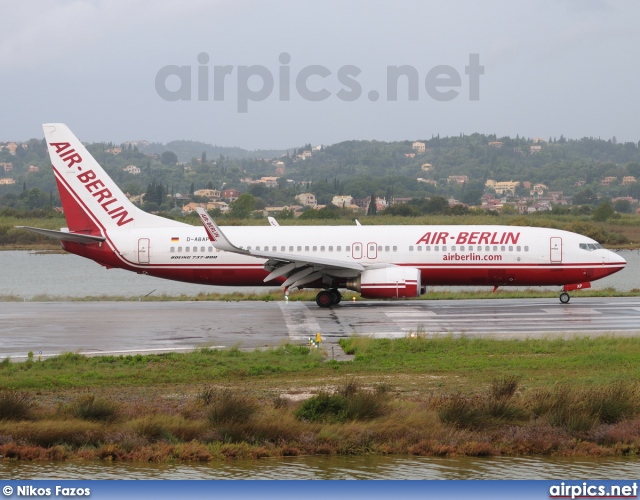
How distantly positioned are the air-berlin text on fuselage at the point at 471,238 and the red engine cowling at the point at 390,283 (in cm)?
193

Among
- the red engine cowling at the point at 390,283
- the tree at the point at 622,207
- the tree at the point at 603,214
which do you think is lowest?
the red engine cowling at the point at 390,283

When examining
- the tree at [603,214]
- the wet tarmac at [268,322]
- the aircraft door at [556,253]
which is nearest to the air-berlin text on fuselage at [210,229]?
the wet tarmac at [268,322]

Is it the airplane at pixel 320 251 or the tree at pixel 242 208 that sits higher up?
the tree at pixel 242 208

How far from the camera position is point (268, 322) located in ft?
109

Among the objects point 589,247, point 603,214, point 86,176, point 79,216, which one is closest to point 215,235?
point 79,216

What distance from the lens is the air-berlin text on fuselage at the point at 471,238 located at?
39.2 meters

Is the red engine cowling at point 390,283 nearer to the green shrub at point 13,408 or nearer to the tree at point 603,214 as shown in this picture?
the green shrub at point 13,408

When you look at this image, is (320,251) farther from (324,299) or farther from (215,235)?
(215,235)

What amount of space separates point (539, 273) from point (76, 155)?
2018 centimetres

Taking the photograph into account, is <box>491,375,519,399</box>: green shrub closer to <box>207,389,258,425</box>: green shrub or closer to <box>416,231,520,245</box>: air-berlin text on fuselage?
<box>207,389,258,425</box>: green shrub

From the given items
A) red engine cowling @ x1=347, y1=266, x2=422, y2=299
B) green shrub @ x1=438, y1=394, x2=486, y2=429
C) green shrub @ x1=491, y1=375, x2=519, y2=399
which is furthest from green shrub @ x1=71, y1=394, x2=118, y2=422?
red engine cowling @ x1=347, y1=266, x2=422, y2=299

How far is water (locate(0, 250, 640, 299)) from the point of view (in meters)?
57.3

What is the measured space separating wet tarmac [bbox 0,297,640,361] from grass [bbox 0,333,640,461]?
443 centimetres

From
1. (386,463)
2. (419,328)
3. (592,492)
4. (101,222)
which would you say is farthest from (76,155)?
(592,492)
